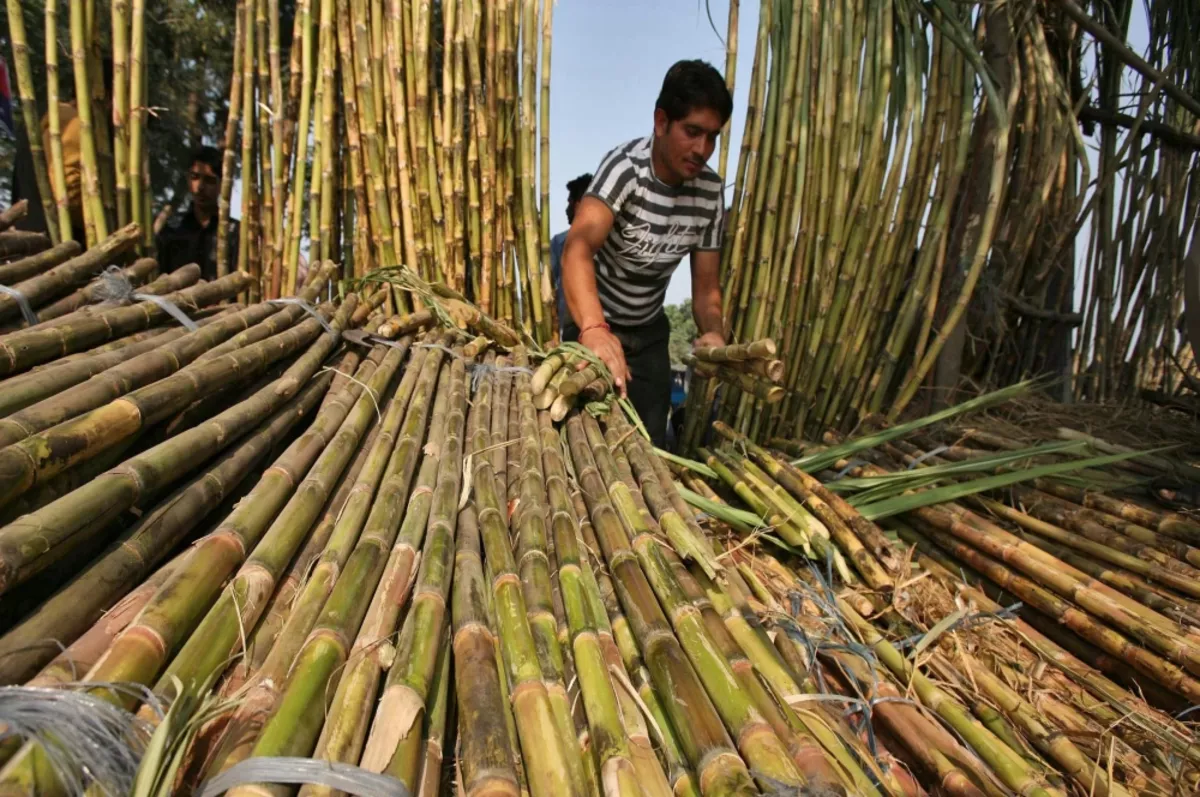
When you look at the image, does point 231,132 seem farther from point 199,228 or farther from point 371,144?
point 199,228

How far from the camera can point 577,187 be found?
3.72m

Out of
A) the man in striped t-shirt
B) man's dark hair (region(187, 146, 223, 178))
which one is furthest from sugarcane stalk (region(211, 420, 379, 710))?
man's dark hair (region(187, 146, 223, 178))

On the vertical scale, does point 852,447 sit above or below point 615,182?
below

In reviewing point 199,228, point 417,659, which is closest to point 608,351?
point 417,659

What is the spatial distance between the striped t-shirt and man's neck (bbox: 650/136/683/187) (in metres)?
0.01

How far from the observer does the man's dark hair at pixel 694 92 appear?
6.13ft

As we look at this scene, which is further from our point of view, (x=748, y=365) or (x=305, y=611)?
(x=748, y=365)

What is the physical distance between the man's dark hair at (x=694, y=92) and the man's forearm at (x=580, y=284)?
1.60 ft

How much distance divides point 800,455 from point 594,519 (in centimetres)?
112

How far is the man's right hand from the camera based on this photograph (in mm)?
1757

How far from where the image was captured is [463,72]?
196 cm

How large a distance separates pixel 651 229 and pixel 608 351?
0.58 meters

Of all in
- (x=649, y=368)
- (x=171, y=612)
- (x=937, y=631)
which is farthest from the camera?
(x=649, y=368)

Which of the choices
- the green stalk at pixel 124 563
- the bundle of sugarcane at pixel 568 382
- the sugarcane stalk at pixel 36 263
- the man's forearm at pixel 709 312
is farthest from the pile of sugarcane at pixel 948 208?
the sugarcane stalk at pixel 36 263
